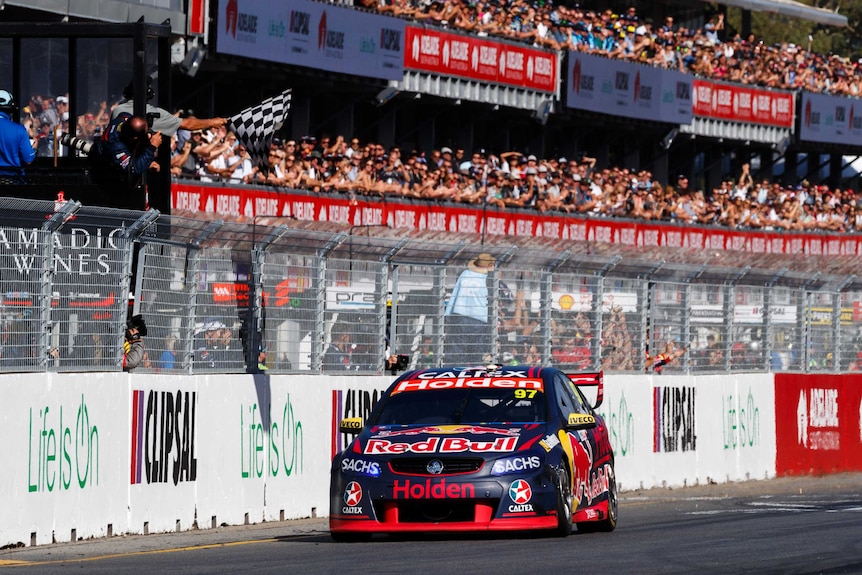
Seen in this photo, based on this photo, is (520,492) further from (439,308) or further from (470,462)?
(439,308)

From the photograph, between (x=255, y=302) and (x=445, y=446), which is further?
(x=255, y=302)

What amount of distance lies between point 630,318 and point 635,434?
1566 millimetres

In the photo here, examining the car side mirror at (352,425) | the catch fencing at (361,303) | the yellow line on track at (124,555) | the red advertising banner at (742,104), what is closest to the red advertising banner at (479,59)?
the red advertising banner at (742,104)

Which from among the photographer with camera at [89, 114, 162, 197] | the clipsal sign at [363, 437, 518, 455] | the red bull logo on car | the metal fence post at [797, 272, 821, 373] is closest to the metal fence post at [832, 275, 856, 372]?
the metal fence post at [797, 272, 821, 373]

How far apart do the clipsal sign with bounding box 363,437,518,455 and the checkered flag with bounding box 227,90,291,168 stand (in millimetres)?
4417

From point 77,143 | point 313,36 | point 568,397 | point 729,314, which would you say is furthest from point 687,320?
point 313,36

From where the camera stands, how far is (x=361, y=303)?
17453 millimetres

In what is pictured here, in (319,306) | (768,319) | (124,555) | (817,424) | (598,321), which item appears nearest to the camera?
(124,555)

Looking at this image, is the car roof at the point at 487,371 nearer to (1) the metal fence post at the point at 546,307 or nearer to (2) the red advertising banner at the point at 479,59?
(1) the metal fence post at the point at 546,307

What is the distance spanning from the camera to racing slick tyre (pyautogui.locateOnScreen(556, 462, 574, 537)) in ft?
40.5

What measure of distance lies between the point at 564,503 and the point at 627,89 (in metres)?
33.7

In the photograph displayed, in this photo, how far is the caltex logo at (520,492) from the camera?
12.1 metres

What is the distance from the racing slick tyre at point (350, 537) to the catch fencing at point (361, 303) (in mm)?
2261

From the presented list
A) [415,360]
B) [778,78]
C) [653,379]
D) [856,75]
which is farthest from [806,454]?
[856,75]
